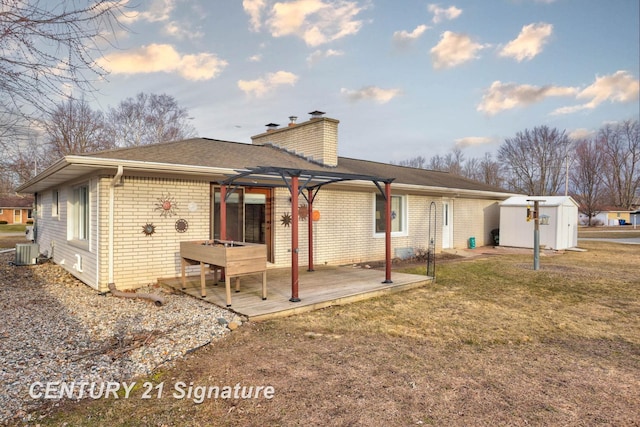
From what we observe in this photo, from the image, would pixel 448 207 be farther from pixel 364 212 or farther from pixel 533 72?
pixel 533 72

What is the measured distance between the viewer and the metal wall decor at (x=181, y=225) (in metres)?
7.40

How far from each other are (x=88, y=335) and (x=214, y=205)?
12.8 ft

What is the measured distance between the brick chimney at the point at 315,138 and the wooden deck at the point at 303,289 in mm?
3727

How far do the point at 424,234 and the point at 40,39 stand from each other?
37.9 feet

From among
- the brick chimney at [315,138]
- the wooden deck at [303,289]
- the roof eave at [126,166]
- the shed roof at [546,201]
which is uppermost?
the brick chimney at [315,138]

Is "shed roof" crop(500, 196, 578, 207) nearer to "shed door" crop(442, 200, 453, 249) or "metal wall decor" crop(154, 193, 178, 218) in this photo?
"shed door" crop(442, 200, 453, 249)

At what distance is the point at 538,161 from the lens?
41.4 meters

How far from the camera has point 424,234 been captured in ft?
41.7

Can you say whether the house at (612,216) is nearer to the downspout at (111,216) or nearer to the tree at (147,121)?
the tree at (147,121)

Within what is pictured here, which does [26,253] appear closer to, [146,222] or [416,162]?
[146,222]

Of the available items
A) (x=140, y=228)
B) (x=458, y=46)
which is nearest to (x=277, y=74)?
(x=458, y=46)

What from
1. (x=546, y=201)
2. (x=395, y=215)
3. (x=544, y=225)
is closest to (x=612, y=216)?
(x=546, y=201)

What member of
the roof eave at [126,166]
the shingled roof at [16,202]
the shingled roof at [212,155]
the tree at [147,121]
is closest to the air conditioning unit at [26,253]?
the roof eave at [126,166]

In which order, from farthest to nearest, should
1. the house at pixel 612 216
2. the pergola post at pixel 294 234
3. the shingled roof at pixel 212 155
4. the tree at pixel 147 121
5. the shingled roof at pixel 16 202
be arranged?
the house at pixel 612 216 → the shingled roof at pixel 16 202 → the tree at pixel 147 121 → the shingled roof at pixel 212 155 → the pergola post at pixel 294 234
